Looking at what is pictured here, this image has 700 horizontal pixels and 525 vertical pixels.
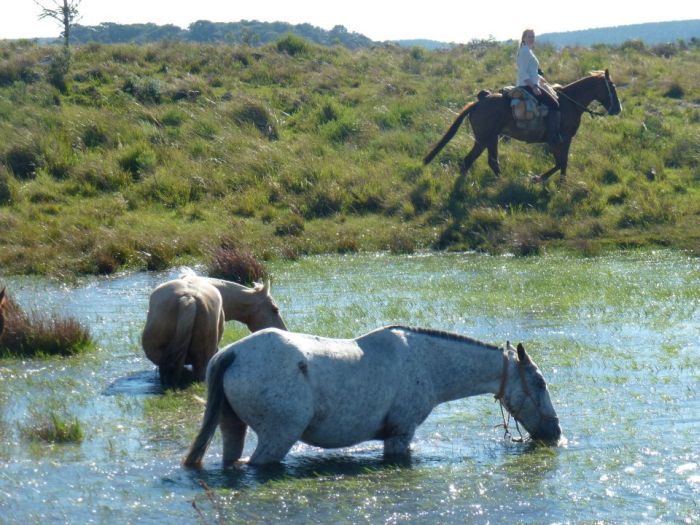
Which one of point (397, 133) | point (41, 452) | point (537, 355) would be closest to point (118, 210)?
point (397, 133)

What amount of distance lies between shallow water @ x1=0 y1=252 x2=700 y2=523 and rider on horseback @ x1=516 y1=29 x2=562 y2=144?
698 centimetres

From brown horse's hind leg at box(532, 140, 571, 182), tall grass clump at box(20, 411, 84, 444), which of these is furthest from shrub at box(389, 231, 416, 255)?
tall grass clump at box(20, 411, 84, 444)

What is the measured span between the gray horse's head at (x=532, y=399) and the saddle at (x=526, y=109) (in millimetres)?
13264

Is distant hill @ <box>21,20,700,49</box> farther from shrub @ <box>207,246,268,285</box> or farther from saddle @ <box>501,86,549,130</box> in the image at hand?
shrub @ <box>207,246,268,285</box>

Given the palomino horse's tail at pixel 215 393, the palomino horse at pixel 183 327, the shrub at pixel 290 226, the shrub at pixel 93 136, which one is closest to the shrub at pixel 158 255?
the shrub at pixel 290 226

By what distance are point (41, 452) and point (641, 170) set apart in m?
16.2

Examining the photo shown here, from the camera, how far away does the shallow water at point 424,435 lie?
6.89m

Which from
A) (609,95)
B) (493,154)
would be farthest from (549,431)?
(609,95)

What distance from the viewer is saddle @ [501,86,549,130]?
2112 cm

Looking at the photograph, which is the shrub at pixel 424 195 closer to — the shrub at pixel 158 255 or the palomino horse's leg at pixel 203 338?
the shrub at pixel 158 255

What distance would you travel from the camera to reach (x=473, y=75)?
32.1 meters

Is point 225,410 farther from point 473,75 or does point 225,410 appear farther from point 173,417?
A: point 473,75

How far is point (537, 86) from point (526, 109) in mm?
549

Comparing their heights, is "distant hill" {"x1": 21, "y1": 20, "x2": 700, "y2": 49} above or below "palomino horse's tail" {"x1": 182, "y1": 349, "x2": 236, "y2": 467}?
above
